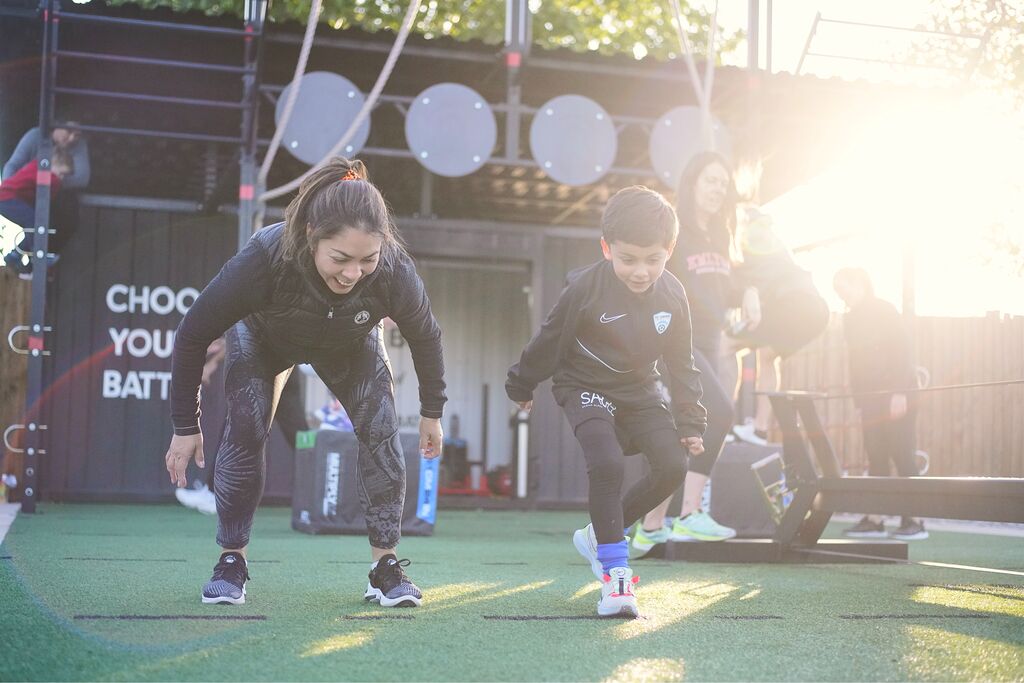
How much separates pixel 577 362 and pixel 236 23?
5.74m

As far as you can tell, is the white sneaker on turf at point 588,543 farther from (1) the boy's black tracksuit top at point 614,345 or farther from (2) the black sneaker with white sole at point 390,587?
(2) the black sneaker with white sole at point 390,587

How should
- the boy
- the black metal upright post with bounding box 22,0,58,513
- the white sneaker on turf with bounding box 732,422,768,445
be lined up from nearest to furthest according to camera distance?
the boy, the black metal upright post with bounding box 22,0,58,513, the white sneaker on turf with bounding box 732,422,768,445

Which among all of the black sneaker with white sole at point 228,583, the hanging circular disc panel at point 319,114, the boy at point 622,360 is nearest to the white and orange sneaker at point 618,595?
the boy at point 622,360

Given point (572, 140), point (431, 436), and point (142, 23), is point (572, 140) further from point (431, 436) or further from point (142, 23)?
point (431, 436)

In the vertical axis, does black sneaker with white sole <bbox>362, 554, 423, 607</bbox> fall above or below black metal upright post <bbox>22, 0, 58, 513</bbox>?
below

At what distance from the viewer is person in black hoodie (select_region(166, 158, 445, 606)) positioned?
9.19ft

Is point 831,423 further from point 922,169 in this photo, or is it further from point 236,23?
point 236,23

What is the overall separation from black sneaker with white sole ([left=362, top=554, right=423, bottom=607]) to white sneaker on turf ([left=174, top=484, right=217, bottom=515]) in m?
5.10

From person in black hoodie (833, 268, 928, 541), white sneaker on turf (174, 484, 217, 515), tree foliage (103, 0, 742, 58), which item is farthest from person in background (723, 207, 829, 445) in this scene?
tree foliage (103, 0, 742, 58)

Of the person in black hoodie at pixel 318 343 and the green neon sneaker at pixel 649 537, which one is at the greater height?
the person in black hoodie at pixel 318 343

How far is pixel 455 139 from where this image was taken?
802cm

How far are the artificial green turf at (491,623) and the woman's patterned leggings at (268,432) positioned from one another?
26 centimetres

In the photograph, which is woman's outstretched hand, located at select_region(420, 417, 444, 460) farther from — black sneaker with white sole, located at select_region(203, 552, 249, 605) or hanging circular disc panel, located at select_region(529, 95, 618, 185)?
hanging circular disc panel, located at select_region(529, 95, 618, 185)

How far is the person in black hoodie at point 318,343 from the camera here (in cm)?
280
